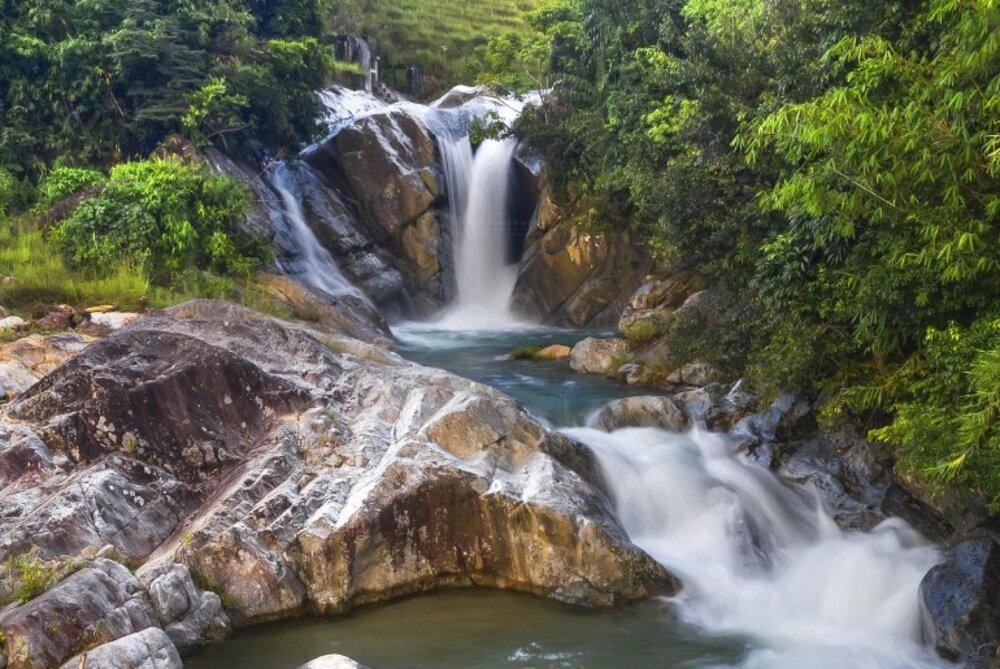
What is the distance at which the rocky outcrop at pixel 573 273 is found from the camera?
77.4 feet

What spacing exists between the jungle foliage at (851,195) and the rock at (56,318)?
388 inches

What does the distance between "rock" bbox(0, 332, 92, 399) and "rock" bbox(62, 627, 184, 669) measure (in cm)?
451

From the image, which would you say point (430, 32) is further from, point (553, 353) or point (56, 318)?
point (56, 318)

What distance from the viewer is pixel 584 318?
23.8m

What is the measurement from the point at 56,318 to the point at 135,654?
7091 mm

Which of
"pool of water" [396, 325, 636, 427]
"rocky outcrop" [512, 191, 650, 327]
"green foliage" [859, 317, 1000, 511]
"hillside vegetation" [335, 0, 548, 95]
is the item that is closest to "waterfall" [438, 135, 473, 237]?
"rocky outcrop" [512, 191, 650, 327]

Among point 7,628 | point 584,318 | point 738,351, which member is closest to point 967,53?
point 738,351

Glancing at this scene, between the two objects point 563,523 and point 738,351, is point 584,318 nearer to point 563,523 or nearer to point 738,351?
point 738,351

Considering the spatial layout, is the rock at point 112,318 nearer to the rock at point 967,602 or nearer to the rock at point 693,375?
the rock at point 693,375

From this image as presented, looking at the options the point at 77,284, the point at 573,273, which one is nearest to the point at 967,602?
the point at 77,284

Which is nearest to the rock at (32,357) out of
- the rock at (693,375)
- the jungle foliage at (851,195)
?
the jungle foliage at (851,195)

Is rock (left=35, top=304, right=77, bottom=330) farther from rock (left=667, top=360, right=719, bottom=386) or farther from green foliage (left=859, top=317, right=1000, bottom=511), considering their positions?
green foliage (left=859, top=317, right=1000, bottom=511)

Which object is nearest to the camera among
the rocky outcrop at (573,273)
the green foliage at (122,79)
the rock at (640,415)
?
the rock at (640,415)

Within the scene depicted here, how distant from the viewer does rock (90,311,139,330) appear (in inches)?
503
